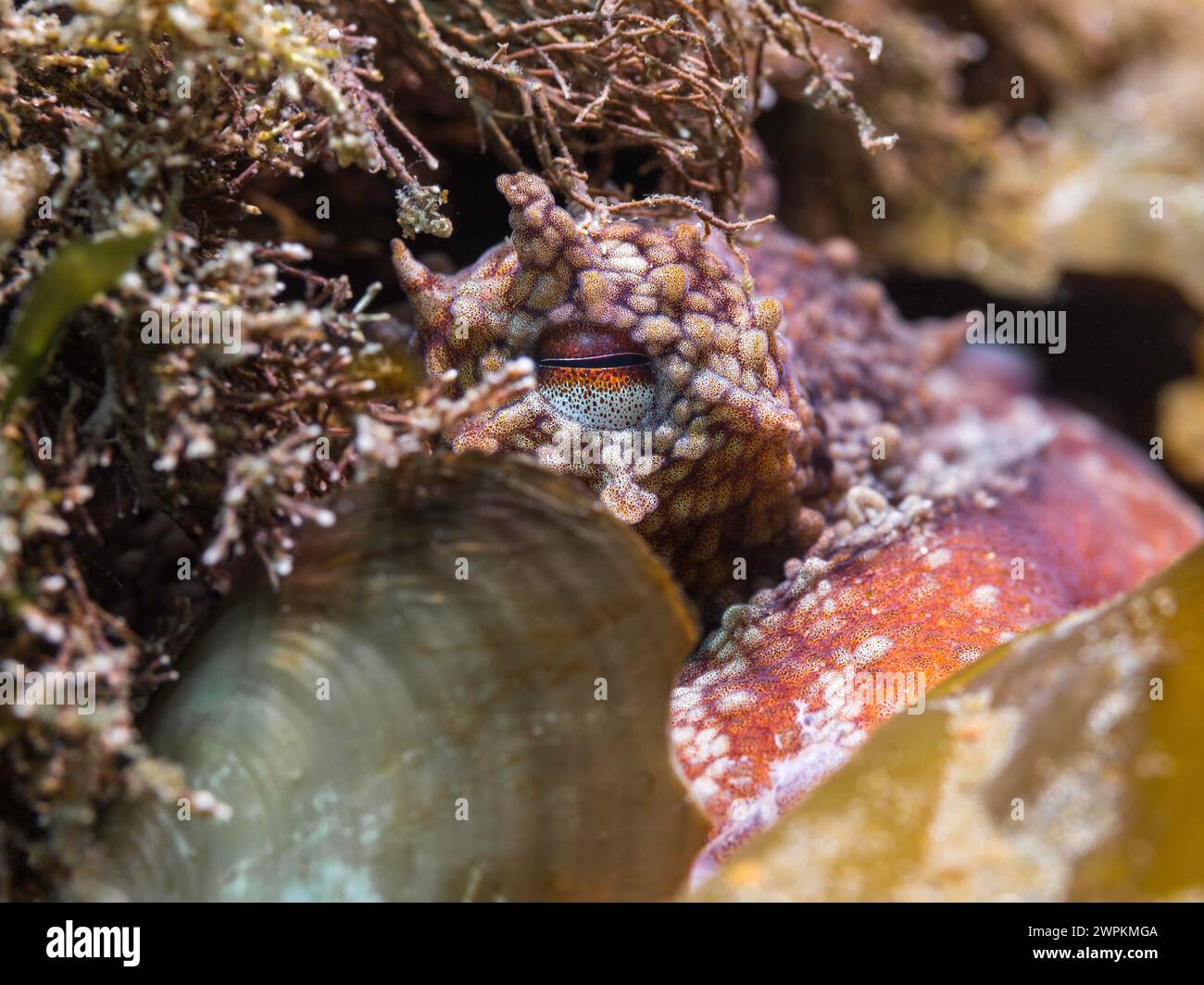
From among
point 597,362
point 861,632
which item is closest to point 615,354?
point 597,362

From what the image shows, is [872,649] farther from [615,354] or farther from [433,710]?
[433,710]

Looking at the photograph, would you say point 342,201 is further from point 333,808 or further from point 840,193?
point 840,193

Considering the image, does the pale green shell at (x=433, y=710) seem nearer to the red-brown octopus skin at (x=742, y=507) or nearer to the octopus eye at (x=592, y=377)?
the red-brown octopus skin at (x=742, y=507)

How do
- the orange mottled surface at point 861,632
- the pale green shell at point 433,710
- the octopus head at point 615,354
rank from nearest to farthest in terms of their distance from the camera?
1. the pale green shell at point 433,710
2. the orange mottled surface at point 861,632
3. the octopus head at point 615,354

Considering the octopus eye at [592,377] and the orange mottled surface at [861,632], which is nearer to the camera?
the orange mottled surface at [861,632]

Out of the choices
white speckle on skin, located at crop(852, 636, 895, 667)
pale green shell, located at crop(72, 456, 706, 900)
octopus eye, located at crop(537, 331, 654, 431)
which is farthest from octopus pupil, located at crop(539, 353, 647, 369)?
white speckle on skin, located at crop(852, 636, 895, 667)

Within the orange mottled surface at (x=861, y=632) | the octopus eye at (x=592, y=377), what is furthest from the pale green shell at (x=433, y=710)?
the octopus eye at (x=592, y=377)

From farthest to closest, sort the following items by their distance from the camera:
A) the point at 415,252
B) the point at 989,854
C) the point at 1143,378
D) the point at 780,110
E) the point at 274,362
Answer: the point at 1143,378, the point at 780,110, the point at 415,252, the point at 274,362, the point at 989,854

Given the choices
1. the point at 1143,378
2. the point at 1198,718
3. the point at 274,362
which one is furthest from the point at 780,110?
the point at 1198,718
